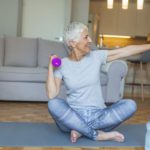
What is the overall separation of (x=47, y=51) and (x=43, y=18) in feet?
9.17

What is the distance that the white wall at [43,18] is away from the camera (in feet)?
25.1

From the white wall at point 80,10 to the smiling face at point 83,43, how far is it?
546 centimetres

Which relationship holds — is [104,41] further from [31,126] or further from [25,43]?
[31,126]

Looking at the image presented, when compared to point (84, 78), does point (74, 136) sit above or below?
below

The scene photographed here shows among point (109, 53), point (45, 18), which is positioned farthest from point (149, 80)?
point (109, 53)

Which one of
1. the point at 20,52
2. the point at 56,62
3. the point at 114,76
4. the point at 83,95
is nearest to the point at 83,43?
the point at 56,62

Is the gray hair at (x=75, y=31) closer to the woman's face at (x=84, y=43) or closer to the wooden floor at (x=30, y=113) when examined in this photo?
the woman's face at (x=84, y=43)

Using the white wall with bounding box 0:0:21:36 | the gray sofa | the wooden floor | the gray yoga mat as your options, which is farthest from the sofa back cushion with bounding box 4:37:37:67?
the white wall with bounding box 0:0:21:36

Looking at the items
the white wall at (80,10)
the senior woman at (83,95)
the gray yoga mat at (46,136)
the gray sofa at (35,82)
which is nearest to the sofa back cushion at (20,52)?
the gray sofa at (35,82)

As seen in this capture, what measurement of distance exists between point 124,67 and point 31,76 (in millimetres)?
1109

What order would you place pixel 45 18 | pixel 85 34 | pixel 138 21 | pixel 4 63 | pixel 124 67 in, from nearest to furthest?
1. pixel 85 34
2. pixel 124 67
3. pixel 4 63
4. pixel 45 18
5. pixel 138 21

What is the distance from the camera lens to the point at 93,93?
251 centimetres

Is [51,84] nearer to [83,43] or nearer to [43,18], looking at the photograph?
[83,43]

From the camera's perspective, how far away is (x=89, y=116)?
2.52 m
